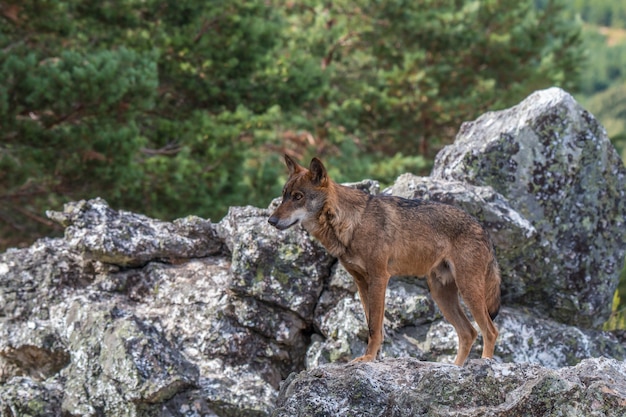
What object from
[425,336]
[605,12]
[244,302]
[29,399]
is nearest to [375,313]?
[425,336]

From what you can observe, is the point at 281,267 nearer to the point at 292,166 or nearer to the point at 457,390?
the point at 292,166

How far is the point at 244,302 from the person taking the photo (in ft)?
30.7

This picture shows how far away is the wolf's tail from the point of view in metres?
8.33

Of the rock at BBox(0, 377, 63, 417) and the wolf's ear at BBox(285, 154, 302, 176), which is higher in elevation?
the wolf's ear at BBox(285, 154, 302, 176)

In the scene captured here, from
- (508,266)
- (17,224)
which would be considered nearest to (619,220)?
(508,266)

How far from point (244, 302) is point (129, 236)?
1647 mm

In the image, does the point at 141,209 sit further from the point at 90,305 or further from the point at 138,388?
the point at 138,388

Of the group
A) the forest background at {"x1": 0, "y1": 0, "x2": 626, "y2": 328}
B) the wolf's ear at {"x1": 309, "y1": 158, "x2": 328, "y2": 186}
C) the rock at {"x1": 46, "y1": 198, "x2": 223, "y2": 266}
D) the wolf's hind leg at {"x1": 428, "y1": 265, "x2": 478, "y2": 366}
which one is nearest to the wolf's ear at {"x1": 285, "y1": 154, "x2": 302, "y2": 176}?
→ the wolf's ear at {"x1": 309, "y1": 158, "x2": 328, "y2": 186}

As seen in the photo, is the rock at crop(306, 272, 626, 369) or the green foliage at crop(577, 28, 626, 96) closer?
the rock at crop(306, 272, 626, 369)

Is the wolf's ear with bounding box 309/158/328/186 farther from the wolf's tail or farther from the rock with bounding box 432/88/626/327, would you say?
the rock with bounding box 432/88/626/327

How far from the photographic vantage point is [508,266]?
9.56 meters

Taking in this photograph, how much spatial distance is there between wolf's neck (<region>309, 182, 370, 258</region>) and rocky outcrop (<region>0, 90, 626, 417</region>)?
1.36 metres

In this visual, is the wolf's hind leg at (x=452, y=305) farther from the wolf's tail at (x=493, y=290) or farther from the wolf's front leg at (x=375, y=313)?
the wolf's front leg at (x=375, y=313)

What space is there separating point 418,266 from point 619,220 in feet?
11.0
